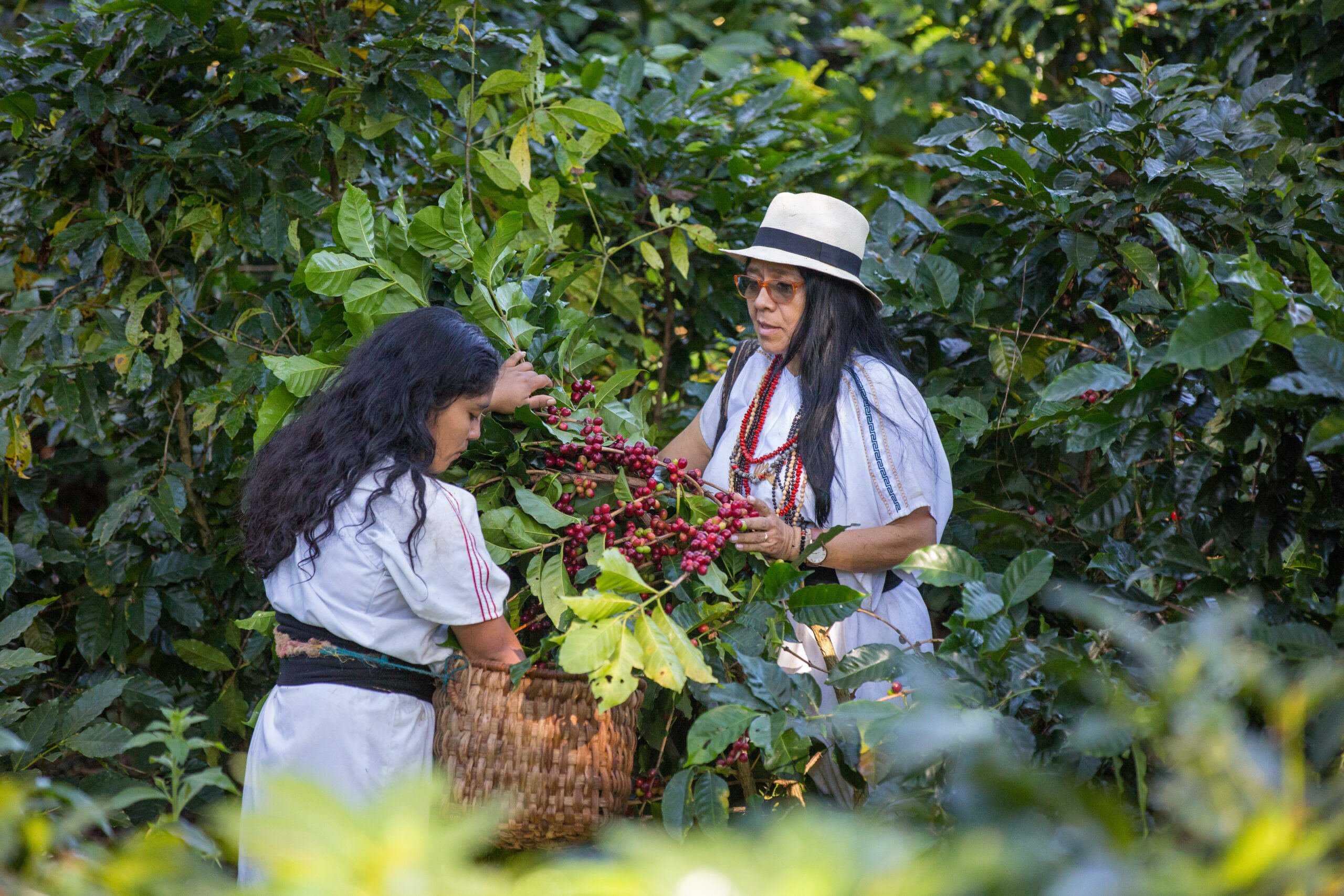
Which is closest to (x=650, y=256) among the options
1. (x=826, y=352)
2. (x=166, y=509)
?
(x=826, y=352)

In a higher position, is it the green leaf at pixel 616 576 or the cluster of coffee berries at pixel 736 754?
the green leaf at pixel 616 576

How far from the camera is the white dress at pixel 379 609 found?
174 cm

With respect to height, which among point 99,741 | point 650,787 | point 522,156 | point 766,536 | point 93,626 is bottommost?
point 93,626

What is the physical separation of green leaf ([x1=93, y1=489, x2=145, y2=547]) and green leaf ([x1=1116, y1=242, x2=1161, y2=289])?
2210 mm

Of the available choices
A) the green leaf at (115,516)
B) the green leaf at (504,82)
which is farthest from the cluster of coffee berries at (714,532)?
the green leaf at (115,516)

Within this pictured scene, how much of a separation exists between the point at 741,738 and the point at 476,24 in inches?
76.7

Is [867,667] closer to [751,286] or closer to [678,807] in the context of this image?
[678,807]

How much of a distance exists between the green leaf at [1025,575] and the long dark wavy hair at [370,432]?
2.84 ft

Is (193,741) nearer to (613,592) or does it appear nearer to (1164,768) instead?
(613,592)

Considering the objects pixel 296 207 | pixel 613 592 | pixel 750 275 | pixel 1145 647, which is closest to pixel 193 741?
pixel 613 592

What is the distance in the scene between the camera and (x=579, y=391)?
2.21 metres

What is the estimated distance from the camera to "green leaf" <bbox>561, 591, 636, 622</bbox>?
146 cm

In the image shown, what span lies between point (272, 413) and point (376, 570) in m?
0.51

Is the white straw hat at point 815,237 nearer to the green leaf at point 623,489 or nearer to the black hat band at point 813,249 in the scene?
the black hat band at point 813,249
